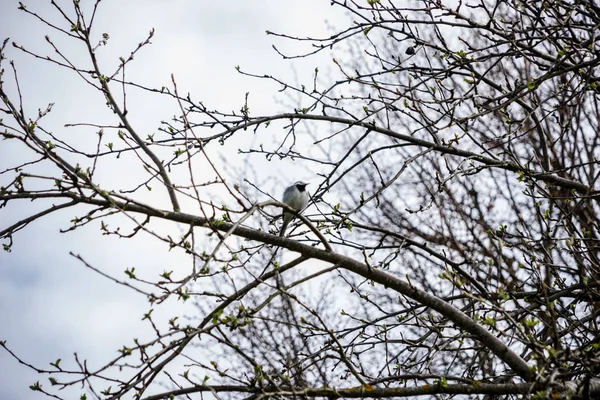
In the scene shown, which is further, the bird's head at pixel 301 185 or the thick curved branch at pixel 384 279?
the bird's head at pixel 301 185

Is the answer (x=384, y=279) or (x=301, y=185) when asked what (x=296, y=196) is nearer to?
(x=301, y=185)

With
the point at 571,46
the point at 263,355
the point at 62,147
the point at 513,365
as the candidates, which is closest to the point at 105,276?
the point at 62,147

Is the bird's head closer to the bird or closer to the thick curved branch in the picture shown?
the bird

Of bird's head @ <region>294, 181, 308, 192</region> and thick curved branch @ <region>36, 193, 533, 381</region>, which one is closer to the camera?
thick curved branch @ <region>36, 193, 533, 381</region>

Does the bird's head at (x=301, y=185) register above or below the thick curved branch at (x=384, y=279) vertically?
above

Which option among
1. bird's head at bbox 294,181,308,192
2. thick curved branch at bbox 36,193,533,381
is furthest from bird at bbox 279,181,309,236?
thick curved branch at bbox 36,193,533,381

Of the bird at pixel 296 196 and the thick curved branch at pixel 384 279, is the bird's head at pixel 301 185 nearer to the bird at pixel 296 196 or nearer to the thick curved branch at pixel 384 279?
the bird at pixel 296 196

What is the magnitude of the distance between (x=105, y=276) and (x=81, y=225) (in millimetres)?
630

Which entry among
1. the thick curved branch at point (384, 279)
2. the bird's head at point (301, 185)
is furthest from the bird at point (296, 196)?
the thick curved branch at point (384, 279)

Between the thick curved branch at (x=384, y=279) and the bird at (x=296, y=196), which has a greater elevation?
the bird at (x=296, y=196)

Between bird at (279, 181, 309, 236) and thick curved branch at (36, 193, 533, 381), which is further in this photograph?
bird at (279, 181, 309, 236)

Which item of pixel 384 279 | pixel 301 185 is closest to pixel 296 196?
pixel 301 185

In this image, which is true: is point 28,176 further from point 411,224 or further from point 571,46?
point 411,224

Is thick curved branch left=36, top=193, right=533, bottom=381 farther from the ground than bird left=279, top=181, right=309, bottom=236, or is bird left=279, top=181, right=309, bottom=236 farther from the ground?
bird left=279, top=181, right=309, bottom=236
